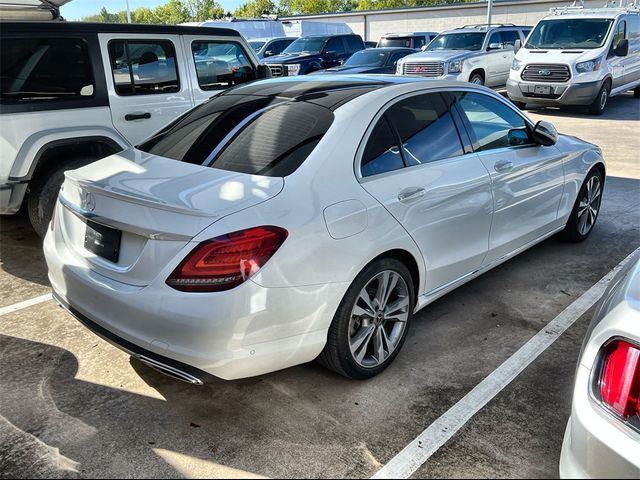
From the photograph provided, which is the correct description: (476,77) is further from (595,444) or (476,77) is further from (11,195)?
(595,444)

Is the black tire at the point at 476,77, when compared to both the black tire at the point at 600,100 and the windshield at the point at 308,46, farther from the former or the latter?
the windshield at the point at 308,46

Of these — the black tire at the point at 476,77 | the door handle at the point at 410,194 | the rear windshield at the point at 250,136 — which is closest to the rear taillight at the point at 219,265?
the rear windshield at the point at 250,136

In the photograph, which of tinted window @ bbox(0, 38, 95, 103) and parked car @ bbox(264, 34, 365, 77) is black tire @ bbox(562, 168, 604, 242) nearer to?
tinted window @ bbox(0, 38, 95, 103)

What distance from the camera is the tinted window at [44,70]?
4395mm

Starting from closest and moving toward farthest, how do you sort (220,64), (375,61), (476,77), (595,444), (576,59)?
(595,444) < (220,64) < (576,59) < (375,61) < (476,77)

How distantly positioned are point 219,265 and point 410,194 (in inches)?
49.9

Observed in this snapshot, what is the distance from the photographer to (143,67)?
5.29 m

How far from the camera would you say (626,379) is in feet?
5.87

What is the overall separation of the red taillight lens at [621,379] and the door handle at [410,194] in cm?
146

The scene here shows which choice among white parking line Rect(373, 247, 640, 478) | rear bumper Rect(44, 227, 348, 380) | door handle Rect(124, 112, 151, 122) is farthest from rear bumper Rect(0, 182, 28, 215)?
white parking line Rect(373, 247, 640, 478)

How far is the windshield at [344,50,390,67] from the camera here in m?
14.0

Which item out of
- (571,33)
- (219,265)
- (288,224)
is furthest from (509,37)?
(219,265)

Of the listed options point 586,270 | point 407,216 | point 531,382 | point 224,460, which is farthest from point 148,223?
point 586,270

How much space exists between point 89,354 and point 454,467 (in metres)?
2.27
